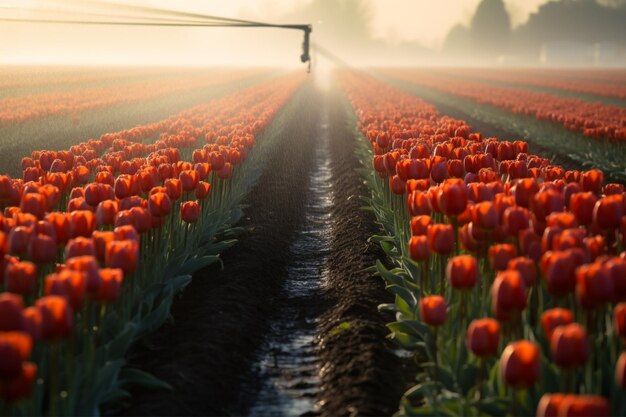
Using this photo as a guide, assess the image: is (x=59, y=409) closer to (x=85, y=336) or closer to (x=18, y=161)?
(x=85, y=336)

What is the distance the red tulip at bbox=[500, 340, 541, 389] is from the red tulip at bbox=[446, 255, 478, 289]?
96 cm

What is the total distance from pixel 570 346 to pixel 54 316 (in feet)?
6.95

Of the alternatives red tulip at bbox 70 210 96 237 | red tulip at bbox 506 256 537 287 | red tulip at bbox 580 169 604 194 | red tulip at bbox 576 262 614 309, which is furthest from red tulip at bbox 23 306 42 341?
red tulip at bbox 580 169 604 194

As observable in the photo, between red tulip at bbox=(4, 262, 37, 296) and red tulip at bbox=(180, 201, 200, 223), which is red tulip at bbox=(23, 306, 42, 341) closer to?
red tulip at bbox=(4, 262, 37, 296)

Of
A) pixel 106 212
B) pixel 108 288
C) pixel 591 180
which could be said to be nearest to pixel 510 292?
pixel 108 288

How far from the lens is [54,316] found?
3.38 metres

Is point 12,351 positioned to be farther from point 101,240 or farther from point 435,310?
point 435,310

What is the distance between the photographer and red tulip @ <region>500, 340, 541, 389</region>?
3117mm

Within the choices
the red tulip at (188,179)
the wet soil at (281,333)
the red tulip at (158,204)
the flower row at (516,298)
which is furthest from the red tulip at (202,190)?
the flower row at (516,298)

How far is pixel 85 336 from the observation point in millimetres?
4453

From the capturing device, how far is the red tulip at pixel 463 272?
4.12 m

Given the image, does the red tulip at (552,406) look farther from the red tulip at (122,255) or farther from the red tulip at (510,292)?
the red tulip at (122,255)

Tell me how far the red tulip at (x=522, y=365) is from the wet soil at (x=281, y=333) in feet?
5.47

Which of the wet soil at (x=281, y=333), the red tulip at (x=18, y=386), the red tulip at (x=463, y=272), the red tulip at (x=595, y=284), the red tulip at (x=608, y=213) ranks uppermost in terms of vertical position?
the red tulip at (x=608, y=213)
